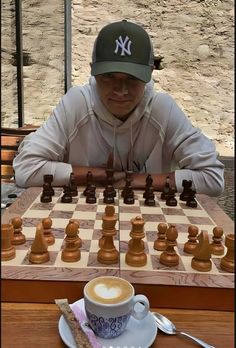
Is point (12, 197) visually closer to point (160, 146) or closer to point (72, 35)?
point (160, 146)

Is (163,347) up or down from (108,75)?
down

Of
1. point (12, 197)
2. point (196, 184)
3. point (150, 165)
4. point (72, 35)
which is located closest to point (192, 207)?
point (196, 184)

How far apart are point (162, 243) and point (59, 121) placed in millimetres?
1012

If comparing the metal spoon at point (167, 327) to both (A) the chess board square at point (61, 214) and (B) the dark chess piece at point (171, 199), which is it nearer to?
(A) the chess board square at point (61, 214)

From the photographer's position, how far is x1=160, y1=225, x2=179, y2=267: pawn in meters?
0.87

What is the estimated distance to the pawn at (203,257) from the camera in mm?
852

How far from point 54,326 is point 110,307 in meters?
0.15

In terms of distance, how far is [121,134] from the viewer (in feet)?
6.02

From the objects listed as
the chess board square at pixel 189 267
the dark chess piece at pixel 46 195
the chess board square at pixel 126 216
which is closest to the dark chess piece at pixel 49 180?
the dark chess piece at pixel 46 195

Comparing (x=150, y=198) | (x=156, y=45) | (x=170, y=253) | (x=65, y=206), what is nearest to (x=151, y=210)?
(x=150, y=198)

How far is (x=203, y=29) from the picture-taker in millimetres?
3666

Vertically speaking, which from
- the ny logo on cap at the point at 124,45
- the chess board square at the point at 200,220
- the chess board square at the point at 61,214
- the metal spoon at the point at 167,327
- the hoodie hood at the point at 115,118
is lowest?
the chess board square at the point at 61,214

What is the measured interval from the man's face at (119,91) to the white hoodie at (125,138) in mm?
88

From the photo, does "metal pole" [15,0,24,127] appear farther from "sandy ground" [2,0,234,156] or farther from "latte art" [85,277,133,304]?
"latte art" [85,277,133,304]
